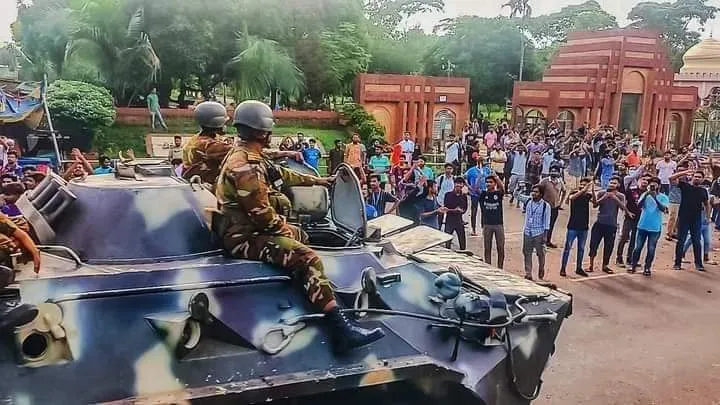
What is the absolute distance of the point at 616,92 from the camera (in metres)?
32.5

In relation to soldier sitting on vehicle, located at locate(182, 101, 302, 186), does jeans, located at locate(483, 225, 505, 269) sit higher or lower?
lower

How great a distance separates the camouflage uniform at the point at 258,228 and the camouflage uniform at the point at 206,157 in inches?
56.5

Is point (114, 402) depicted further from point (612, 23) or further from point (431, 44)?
point (612, 23)

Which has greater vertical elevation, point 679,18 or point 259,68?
point 679,18

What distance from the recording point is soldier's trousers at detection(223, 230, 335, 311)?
490cm

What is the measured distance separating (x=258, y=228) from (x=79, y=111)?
16.6m

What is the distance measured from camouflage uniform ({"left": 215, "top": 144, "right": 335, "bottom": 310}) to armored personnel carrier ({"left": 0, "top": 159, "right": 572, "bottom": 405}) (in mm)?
111

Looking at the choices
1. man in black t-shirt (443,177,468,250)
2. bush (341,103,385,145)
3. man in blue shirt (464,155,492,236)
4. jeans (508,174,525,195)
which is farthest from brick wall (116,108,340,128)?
man in black t-shirt (443,177,468,250)

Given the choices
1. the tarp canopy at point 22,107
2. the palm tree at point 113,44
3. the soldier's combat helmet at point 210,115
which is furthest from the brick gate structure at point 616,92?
the soldier's combat helmet at point 210,115

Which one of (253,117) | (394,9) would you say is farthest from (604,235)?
(394,9)

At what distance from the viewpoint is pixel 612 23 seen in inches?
2098

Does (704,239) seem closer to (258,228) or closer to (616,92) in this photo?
(258,228)

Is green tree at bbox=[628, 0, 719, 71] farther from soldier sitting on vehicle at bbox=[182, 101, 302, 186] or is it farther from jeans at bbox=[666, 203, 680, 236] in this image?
soldier sitting on vehicle at bbox=[182, 101, 302, 186]

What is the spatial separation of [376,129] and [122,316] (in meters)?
20.5
